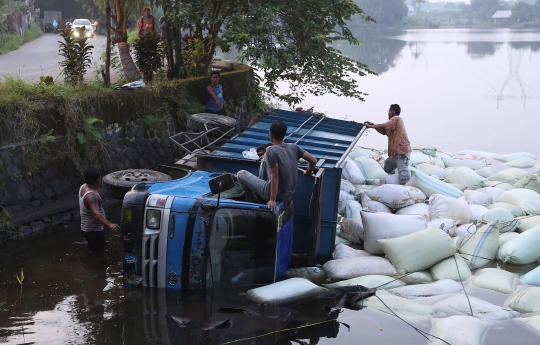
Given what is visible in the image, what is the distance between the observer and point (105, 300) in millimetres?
5375

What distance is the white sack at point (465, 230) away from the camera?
695 centimetres

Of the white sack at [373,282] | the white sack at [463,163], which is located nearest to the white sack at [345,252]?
the white sack at [373,282]

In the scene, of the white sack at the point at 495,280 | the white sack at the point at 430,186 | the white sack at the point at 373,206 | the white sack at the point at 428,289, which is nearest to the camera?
the white sack at the point at 428,289

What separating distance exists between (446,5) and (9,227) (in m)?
131

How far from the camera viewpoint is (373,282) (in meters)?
5.71

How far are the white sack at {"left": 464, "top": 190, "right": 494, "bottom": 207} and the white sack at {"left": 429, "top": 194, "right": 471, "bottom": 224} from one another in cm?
82

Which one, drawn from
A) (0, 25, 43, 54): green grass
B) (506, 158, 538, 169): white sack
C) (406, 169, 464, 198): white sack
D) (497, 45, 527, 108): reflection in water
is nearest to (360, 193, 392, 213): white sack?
(406, 169, 464, 198): white sack

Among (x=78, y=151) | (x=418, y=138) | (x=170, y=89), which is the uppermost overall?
(x=170, y=89)

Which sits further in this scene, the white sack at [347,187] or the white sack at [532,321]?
the white sack at [347,187]

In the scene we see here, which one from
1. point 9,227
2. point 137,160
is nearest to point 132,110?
point 137,160

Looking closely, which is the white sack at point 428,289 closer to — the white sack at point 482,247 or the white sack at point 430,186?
the white sack at point 482,247

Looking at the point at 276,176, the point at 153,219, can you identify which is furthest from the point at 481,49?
the point at 153,219

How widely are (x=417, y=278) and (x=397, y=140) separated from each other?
314cm

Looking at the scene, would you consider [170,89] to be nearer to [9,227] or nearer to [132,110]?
[132,110]
